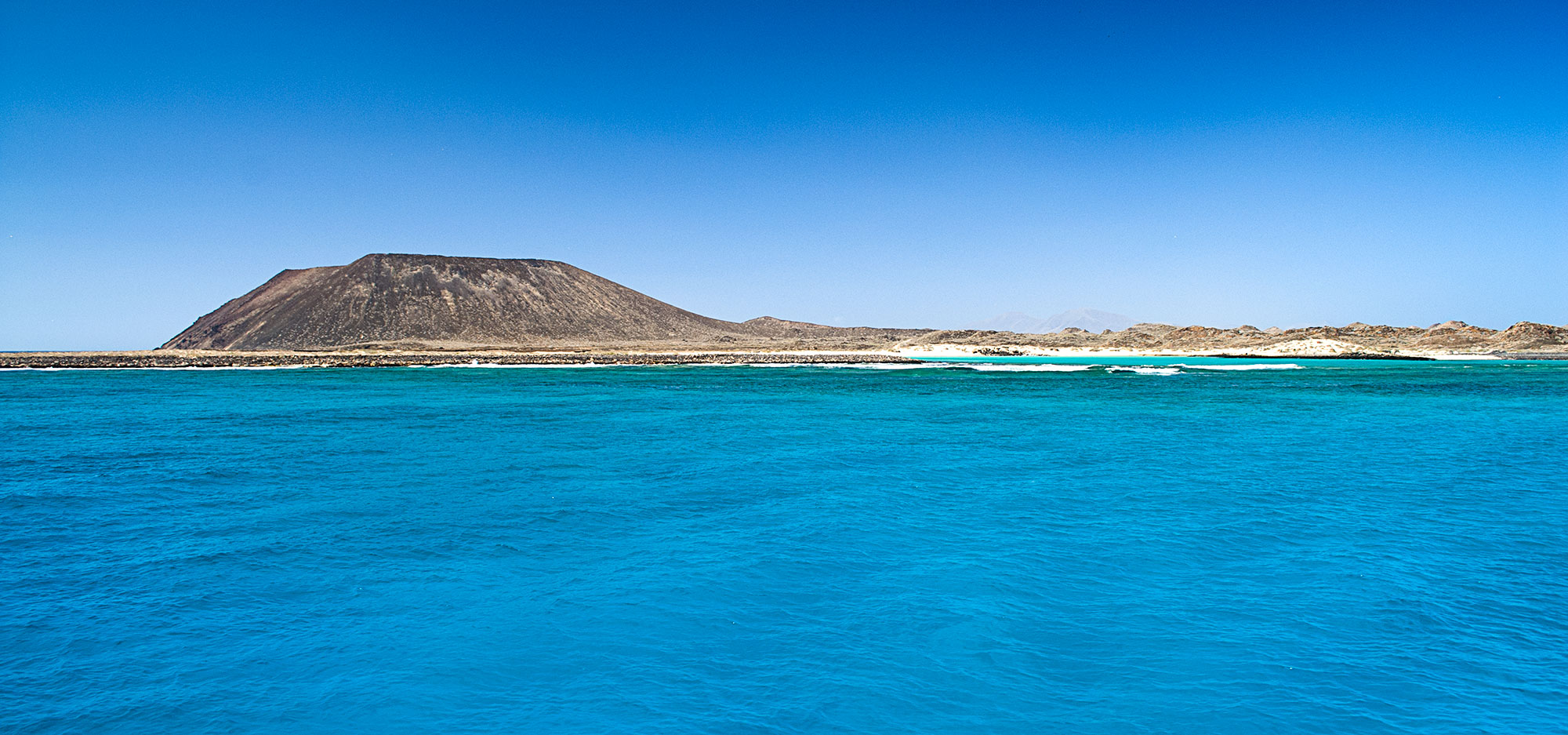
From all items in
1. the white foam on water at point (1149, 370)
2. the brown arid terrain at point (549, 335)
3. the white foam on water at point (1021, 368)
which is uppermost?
the brown arid terrain at point (549, 335)

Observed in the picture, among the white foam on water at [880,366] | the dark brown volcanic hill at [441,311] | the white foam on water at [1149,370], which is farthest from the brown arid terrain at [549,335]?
the white foam on water at [1149,370]

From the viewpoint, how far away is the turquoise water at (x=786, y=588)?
696 centimetres

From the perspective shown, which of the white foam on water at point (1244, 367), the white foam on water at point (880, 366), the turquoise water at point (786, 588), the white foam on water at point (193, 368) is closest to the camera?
the turquoise water at point (786, 588)

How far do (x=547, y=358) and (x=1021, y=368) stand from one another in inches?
2060

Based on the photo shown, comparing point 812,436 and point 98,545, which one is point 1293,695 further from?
point 812,436

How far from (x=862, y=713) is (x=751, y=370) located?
66.6 meters

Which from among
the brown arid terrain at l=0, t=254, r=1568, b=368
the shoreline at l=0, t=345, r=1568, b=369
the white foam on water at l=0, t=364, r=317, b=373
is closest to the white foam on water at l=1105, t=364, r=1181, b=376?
the shoreline at l=0, t=345, r=1568, b=369

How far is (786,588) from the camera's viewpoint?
9.96 meters

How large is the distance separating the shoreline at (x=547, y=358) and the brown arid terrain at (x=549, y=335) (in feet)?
1.19

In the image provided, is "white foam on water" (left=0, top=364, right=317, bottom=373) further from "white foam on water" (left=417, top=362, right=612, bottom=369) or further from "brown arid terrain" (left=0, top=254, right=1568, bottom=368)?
"white foam on water" (left=417, top=362, right=612, bottom=369)

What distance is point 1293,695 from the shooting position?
7051 millimetres

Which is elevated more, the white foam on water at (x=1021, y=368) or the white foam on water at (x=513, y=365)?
the white foam on water at (x=513, y=365)

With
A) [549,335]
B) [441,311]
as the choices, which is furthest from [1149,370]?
[441,311]

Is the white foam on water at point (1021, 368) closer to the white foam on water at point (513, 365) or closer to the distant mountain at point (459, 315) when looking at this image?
the white foam on water at point (513, 365)
